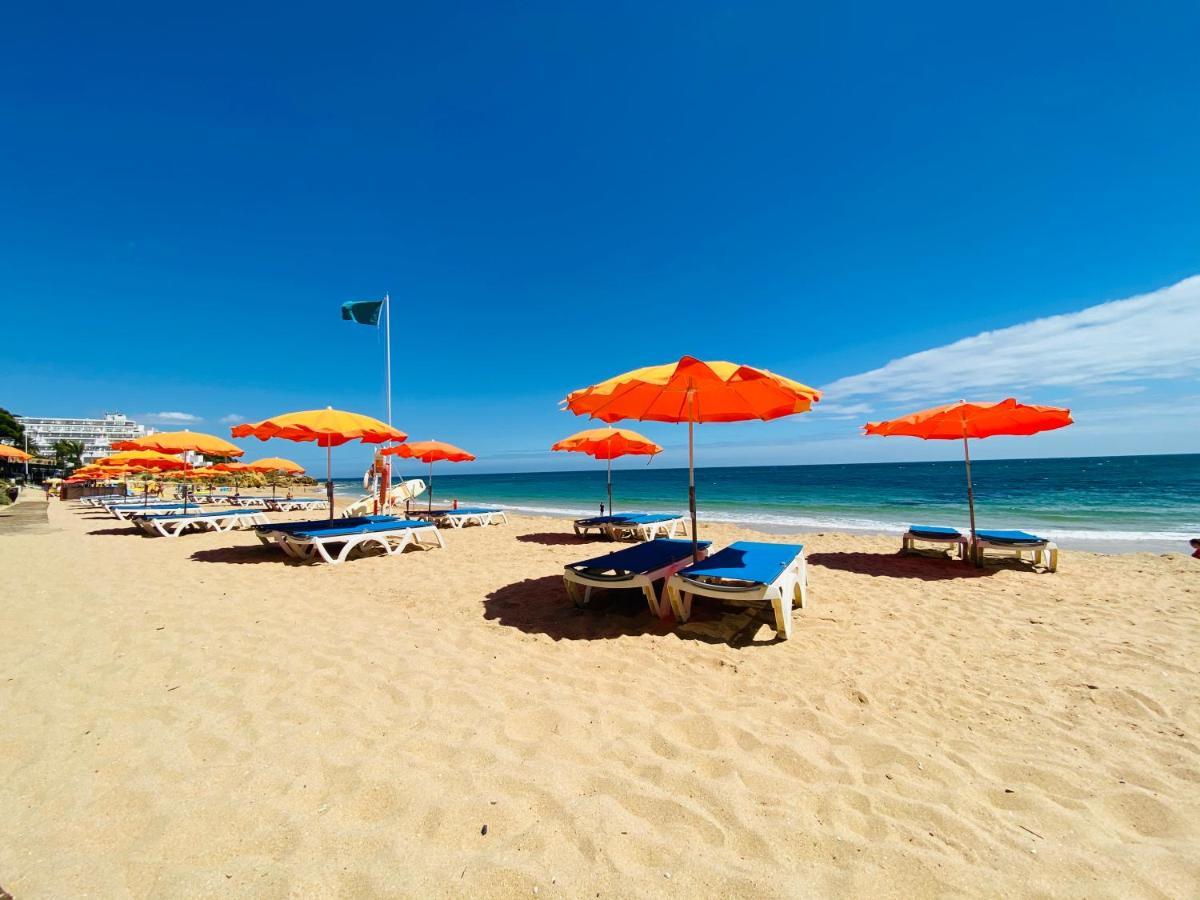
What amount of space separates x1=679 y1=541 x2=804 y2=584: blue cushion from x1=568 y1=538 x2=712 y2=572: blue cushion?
0.34 metres

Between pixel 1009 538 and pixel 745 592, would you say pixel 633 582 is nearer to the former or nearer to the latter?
pixel 745 592

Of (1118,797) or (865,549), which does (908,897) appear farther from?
(865,549)

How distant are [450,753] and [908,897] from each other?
1916 mm

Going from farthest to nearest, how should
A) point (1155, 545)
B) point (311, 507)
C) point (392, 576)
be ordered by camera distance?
1. point (311, 507)
2. point (1155, 545)
3. point (392, 576)

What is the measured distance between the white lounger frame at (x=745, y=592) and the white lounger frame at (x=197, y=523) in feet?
39.7

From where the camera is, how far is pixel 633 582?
171 inches

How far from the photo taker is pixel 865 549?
8.98 meters

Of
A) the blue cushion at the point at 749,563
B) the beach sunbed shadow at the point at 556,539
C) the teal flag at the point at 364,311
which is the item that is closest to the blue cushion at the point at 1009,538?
the blue cushion at the point at 749,563

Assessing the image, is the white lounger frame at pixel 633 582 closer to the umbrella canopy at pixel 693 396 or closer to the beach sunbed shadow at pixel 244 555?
the umbrella canopy at pixel 693 396

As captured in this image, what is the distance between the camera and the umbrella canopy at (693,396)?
158 inches

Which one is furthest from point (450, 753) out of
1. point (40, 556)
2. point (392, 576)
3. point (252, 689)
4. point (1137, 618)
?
point (40, 556)

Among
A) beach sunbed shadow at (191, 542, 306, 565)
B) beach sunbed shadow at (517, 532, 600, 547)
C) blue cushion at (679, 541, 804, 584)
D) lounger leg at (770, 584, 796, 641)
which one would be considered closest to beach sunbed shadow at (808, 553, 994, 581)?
blue cushion at (679, 541, 804, 584)

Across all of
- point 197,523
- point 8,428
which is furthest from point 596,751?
point 8,428

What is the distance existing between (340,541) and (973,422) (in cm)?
978
